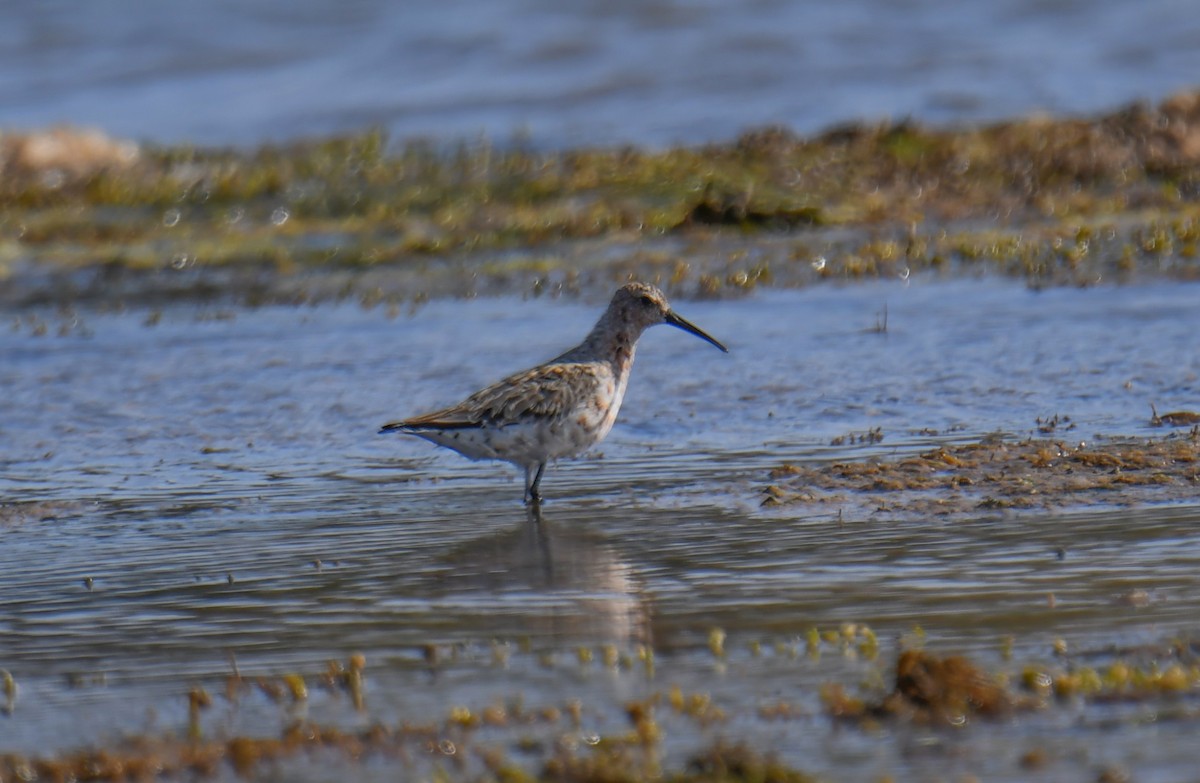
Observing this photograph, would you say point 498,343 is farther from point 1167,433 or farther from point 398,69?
point 398,69

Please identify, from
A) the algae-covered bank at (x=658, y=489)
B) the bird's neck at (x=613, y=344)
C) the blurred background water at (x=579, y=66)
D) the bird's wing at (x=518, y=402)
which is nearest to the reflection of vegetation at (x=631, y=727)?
the algae-covered bank at (x=658, y=489)

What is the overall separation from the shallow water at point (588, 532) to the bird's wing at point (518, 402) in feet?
1.22

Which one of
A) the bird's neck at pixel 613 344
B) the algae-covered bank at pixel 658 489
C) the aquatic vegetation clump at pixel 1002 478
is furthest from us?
the bird's neck at pixel 613 344

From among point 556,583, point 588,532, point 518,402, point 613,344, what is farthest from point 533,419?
point 556,583

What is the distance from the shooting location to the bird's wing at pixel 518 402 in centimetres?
821

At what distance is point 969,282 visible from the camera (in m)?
13.3

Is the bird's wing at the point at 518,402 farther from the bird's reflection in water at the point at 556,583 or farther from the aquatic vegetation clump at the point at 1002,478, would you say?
the aquatic vegetation clump at the point at 1002,478

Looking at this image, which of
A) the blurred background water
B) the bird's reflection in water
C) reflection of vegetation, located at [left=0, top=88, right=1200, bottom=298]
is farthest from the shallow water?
the blurred background water

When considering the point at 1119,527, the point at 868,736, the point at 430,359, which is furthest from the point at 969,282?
the point at 868,736

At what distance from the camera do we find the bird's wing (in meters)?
8.21

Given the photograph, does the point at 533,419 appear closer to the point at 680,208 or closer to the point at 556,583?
the point at 556,583

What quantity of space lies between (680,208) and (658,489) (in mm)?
8912

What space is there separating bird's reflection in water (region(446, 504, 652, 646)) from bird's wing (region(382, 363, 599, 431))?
1.88 ft

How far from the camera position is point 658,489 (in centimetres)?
821
